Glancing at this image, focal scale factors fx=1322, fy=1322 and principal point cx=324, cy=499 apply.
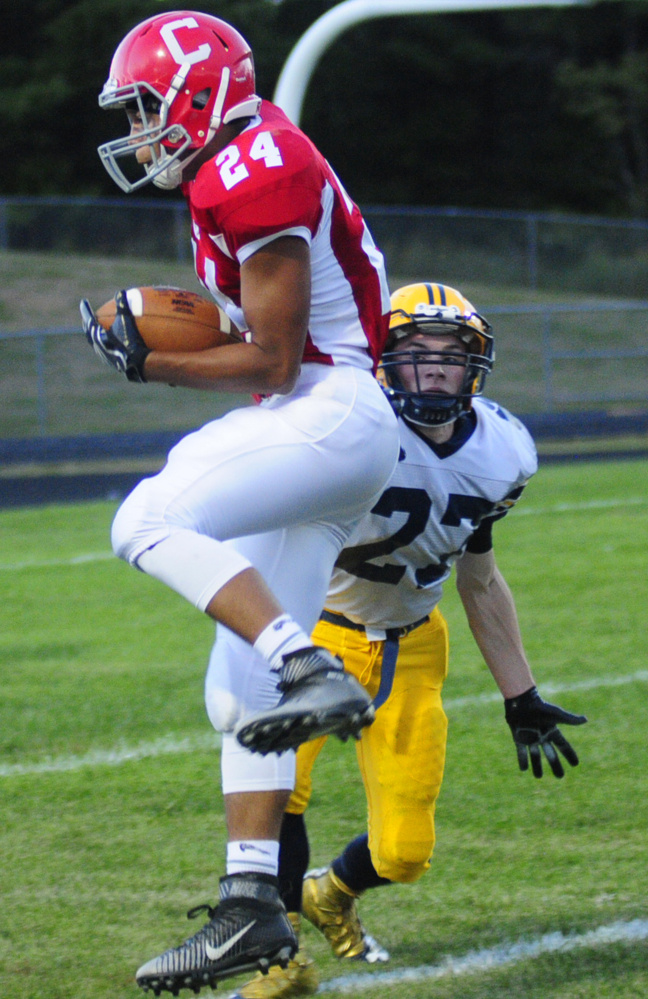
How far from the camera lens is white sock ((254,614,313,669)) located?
2562 mm

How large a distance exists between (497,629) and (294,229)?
1.38m

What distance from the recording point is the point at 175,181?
301cm

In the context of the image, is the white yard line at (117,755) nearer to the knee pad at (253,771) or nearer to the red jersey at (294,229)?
the knee pad at (253,771)

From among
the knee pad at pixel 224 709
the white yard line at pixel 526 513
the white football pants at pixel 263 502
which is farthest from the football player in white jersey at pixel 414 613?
the white yard line at pixel 526 513

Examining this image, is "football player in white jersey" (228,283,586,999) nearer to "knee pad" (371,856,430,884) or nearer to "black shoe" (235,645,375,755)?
"knee pad" (371,856,430,884)

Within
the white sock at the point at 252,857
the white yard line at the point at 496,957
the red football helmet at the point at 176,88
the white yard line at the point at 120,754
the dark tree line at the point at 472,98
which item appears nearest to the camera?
the white sock at the point at 252,857

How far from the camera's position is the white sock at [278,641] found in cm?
256

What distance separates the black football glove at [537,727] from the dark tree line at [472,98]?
2651 cm

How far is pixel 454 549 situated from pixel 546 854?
3.50ft

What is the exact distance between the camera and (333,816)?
432 cm

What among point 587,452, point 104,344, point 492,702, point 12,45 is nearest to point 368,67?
point 12,45

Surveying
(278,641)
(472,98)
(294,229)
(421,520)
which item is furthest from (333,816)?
(472,98)

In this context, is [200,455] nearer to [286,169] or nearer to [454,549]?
[286,169]

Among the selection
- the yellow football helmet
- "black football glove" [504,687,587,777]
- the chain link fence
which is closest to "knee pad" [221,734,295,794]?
"black football glove" [504,687,587,777]
